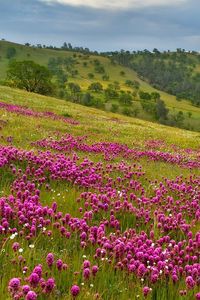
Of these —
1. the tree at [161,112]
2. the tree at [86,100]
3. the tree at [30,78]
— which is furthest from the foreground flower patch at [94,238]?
the tree at [161,112]

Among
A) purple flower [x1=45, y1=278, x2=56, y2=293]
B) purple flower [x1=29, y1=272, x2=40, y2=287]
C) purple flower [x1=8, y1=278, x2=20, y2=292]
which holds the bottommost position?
purple flower [x1=45, y1=278, x2=56, y2=293]

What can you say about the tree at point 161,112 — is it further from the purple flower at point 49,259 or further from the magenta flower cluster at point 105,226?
the purple flower at point 49,259

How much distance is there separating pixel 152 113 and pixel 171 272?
191 m

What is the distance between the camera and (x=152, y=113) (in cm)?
19425

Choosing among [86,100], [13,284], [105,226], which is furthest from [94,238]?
[86,100]

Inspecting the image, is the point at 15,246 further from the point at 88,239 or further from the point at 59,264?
the point at 88,239

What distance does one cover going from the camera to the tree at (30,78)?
104250 millimetres

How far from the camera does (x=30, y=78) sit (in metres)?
105

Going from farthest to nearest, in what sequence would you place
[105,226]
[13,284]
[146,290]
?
[105,226]
[146,290]
[13,284]

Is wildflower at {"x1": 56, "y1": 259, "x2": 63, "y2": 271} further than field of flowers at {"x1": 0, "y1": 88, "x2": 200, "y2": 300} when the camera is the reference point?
Yes

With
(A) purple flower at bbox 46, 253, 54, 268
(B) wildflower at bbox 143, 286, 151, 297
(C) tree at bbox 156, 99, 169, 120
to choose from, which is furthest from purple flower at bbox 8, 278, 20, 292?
(C) tree at bbox 156, 99, 169, 120

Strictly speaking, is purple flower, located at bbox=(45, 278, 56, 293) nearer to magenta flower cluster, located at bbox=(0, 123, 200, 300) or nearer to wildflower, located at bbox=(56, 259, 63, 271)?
magenta flower cluster, located at bbox=(0, 123, 200, 300)

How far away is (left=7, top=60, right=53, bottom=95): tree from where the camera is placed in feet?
342

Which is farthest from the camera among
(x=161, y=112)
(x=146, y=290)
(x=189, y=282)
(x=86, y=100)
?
(x=161, y=112)
